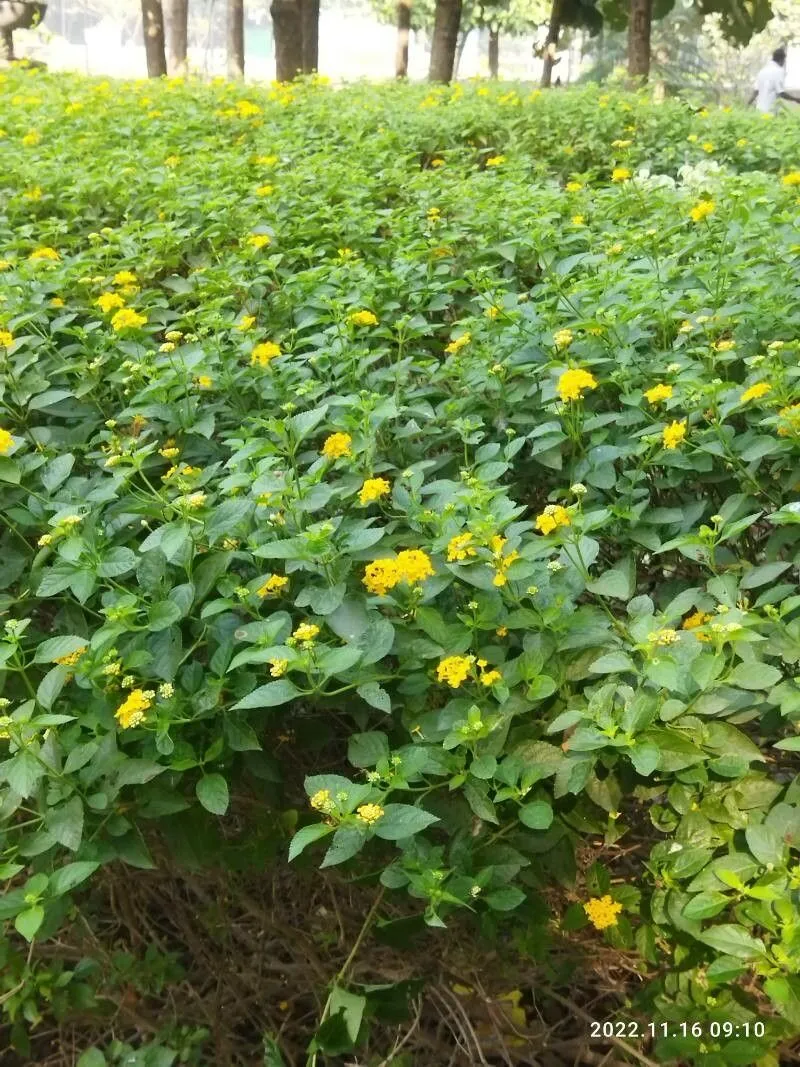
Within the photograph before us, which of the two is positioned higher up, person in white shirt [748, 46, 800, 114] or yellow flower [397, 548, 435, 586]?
person in white shirt [748, 46, 800, 114]

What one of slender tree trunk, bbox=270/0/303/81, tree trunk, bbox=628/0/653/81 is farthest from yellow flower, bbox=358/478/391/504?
slender tree trunk, bbox=270/0/303/81

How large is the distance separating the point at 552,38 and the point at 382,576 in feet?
34.1

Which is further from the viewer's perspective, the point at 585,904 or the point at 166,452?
the point at 166,452

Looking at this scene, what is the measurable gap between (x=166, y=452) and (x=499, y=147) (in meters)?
3.67

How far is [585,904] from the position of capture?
4.28ft

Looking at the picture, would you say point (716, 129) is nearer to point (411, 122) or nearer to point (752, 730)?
point (411, 122)

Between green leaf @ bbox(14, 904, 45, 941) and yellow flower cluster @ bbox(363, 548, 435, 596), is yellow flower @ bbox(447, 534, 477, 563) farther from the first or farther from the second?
green leaf @ bbox(14, 904, 45, 941)

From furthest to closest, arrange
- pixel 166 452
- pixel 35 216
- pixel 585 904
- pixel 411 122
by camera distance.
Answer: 1. pixel 411 122
2. pixel 35 216
3. pixel 166 452
4. pixel 585 904

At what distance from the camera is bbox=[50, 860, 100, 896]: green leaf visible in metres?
1.14

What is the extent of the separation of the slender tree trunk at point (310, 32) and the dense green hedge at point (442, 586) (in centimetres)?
763

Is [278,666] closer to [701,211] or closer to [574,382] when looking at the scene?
[574,382]

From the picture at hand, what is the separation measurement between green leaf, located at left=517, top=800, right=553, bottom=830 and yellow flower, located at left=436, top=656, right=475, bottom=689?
0.17m

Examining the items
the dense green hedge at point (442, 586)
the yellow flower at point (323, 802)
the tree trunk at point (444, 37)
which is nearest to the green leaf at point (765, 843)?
the dense green hedge at point (442, 586)

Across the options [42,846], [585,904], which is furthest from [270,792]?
[585,904]
